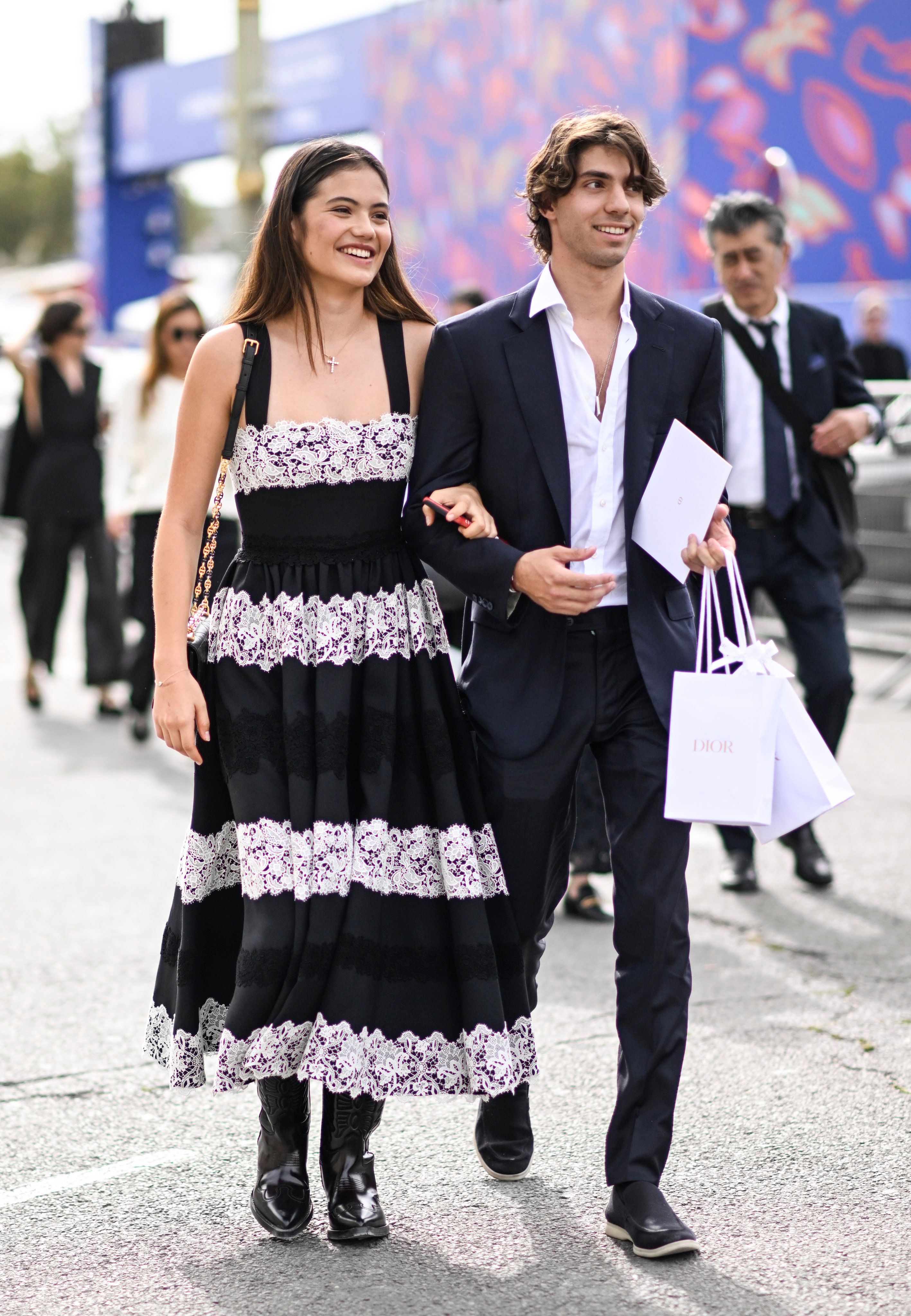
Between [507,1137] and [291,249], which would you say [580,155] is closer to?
[291,249]

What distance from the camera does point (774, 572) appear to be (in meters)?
5.84

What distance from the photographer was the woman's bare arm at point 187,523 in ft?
10.8

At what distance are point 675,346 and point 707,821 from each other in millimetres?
932

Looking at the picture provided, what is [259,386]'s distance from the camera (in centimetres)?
331

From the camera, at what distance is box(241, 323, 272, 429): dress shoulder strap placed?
3.31 m

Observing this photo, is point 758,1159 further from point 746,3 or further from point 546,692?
point 746,3

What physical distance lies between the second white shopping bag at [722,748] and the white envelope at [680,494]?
0.27 metres

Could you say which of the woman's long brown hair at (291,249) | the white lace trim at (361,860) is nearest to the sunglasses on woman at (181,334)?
the woman's long brown hair at (291,249)

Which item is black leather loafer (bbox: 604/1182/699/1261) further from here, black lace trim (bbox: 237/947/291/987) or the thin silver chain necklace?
the thin silver chain necklace

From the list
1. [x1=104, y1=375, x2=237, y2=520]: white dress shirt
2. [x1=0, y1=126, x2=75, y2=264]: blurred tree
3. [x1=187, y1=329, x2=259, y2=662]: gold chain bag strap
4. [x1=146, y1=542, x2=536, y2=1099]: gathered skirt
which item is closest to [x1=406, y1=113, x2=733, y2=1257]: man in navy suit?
[x1=146, y1=542, x2=536, y2=1099]: gathered skirt

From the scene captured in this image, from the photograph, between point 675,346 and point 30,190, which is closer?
point 675,346

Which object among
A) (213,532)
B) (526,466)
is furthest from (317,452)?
(526,466)

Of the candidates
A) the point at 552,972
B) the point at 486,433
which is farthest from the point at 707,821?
the point at 552,972

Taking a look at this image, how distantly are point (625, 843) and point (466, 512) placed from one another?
0.71 m
